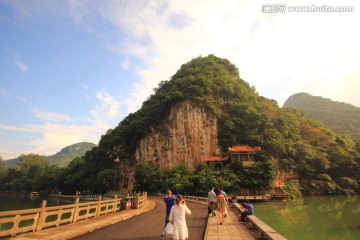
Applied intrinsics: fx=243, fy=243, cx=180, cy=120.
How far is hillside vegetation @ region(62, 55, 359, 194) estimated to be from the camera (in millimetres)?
47969

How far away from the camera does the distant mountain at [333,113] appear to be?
10214 cm

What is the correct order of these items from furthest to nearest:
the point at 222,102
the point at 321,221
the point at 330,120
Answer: the point at 330,120, the point at 222,102, the point at 321,221

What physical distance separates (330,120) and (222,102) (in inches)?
3368

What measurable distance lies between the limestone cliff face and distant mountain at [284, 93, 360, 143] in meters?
59.0

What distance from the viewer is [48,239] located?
832cm

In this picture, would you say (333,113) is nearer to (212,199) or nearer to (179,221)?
(212,199)

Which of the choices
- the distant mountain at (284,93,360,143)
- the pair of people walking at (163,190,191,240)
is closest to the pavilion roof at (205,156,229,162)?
the pair of people walking at (163,190,191,240)

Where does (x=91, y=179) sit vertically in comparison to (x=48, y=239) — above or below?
above

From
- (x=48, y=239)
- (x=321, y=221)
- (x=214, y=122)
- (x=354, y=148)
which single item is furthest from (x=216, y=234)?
(x=354, y=148)

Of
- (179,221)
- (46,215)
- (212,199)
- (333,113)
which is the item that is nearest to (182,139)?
(212,199)

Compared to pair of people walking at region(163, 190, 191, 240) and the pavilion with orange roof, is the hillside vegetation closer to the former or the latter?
the pavilion with orange roof

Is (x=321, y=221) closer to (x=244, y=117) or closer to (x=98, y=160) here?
(x=244, y=117)

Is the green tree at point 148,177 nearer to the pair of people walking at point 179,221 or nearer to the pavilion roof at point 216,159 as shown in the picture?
the pavilion roof at point 216,159

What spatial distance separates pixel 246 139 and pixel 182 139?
13821 mm
